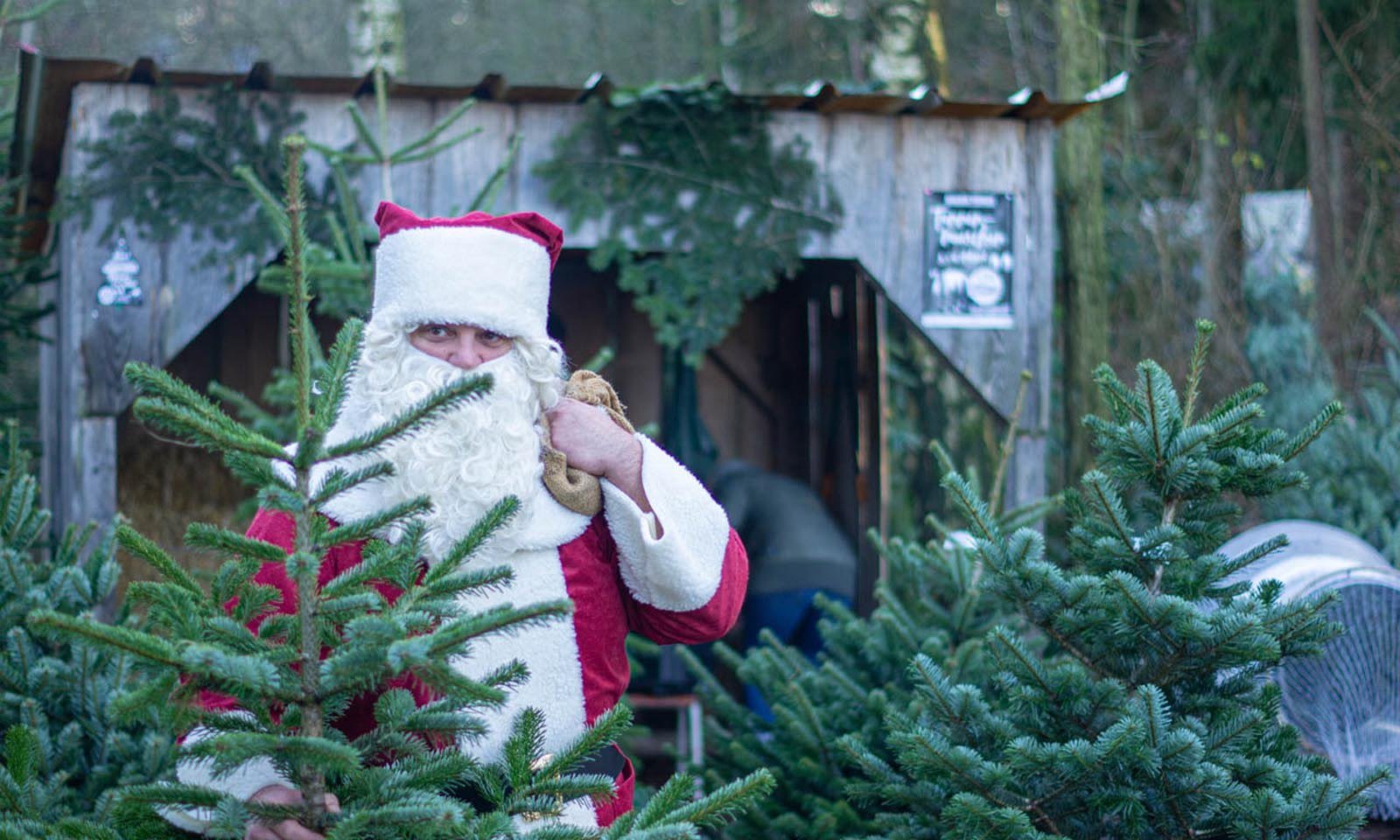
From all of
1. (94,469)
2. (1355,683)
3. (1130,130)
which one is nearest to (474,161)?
(94,469)

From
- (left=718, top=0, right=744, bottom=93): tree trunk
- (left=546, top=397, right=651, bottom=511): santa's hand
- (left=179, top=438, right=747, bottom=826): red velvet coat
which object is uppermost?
(left=718, top=0, right=744, bottom=93): tree trunk

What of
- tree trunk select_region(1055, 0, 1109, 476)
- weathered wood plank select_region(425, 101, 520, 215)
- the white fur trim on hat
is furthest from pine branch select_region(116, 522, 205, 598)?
tree trunk select_region(1055, 0, 1109, 476)

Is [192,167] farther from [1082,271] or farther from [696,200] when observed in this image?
[1082,271]

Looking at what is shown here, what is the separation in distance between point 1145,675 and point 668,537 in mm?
1088

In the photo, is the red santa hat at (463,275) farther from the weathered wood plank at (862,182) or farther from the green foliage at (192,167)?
the weathered wood plank at (862,182)

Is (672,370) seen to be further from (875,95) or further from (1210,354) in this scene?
(1210,354)

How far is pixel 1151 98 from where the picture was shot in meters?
14.4

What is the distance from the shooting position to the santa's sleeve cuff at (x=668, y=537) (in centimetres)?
262

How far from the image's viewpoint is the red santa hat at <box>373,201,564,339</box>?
267cm

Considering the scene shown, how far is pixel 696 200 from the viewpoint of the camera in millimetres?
5910

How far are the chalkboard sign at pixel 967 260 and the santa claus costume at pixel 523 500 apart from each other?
3.48 metres

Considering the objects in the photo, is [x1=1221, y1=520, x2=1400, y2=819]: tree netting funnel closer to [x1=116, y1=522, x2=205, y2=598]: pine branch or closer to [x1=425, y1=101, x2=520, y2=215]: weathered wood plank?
[x1=116, y1=522, x2=205, y2=598]: pine branch

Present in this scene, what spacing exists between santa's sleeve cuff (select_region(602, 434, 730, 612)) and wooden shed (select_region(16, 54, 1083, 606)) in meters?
3.23

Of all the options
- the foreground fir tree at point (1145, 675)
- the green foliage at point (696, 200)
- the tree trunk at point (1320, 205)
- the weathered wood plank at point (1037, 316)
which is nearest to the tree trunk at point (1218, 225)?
the tree trunk at point (1320, 205)
